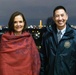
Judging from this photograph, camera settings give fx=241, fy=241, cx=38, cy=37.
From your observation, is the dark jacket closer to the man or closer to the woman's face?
the man

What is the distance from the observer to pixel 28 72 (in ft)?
8.59

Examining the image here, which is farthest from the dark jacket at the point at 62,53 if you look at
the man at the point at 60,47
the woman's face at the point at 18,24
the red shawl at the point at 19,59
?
the woman's face at the point at 18,24

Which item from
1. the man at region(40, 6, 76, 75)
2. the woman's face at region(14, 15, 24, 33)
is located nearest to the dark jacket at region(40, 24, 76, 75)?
the man at region(40, 6, 76, 75)

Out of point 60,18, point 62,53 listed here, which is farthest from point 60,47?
point 60,18

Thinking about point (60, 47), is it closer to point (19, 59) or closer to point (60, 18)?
point (60, 18)

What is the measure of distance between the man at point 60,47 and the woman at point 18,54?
0.15 m

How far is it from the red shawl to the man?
0.13m

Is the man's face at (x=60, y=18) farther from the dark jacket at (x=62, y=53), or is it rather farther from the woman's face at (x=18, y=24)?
the woman's face at (x=18, y=24)

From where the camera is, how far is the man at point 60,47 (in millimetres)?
2465

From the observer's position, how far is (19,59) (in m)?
2.61

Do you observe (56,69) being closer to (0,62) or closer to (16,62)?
(16,62)

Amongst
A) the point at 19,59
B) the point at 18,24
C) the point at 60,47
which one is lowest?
the point at 19,59

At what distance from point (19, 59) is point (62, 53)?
1.56 ft

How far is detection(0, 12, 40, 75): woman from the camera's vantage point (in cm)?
261
